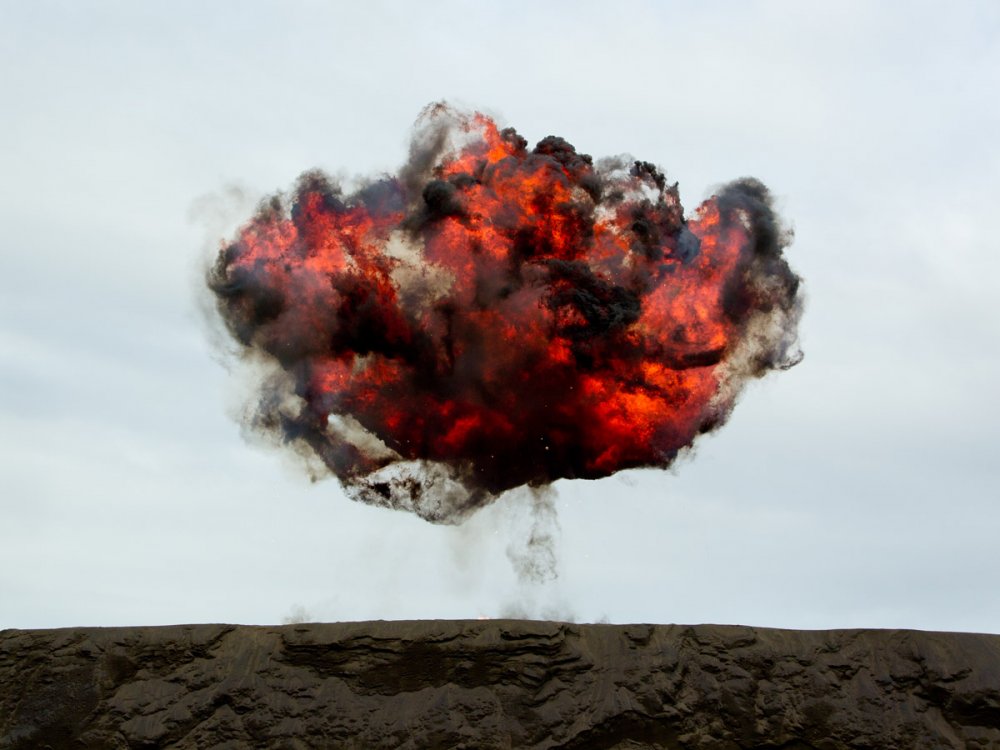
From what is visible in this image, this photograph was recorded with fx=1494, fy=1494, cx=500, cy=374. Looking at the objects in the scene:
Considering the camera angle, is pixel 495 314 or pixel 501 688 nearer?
pixel 501 688

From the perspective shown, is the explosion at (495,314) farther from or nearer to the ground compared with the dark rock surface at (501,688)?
farther from the ground

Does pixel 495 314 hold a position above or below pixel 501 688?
above

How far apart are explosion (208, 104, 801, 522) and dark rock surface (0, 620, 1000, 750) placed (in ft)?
20.4

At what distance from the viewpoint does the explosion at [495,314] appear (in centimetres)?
2370

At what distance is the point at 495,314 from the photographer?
77.7 ft

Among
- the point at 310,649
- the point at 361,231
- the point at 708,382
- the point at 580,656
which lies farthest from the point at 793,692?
the point at 361,231

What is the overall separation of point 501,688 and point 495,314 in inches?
297

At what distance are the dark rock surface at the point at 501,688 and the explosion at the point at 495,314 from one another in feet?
20.4

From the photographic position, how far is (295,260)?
24516 mm

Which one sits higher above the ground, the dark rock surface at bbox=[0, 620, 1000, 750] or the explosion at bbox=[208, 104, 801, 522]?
the explosion at bbox=[208, 104, 801, 522]

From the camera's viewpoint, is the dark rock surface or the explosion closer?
the dark rock surface

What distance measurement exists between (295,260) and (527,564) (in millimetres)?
6249

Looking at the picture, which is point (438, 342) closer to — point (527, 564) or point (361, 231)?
point (361, 231)

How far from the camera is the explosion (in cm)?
2370
